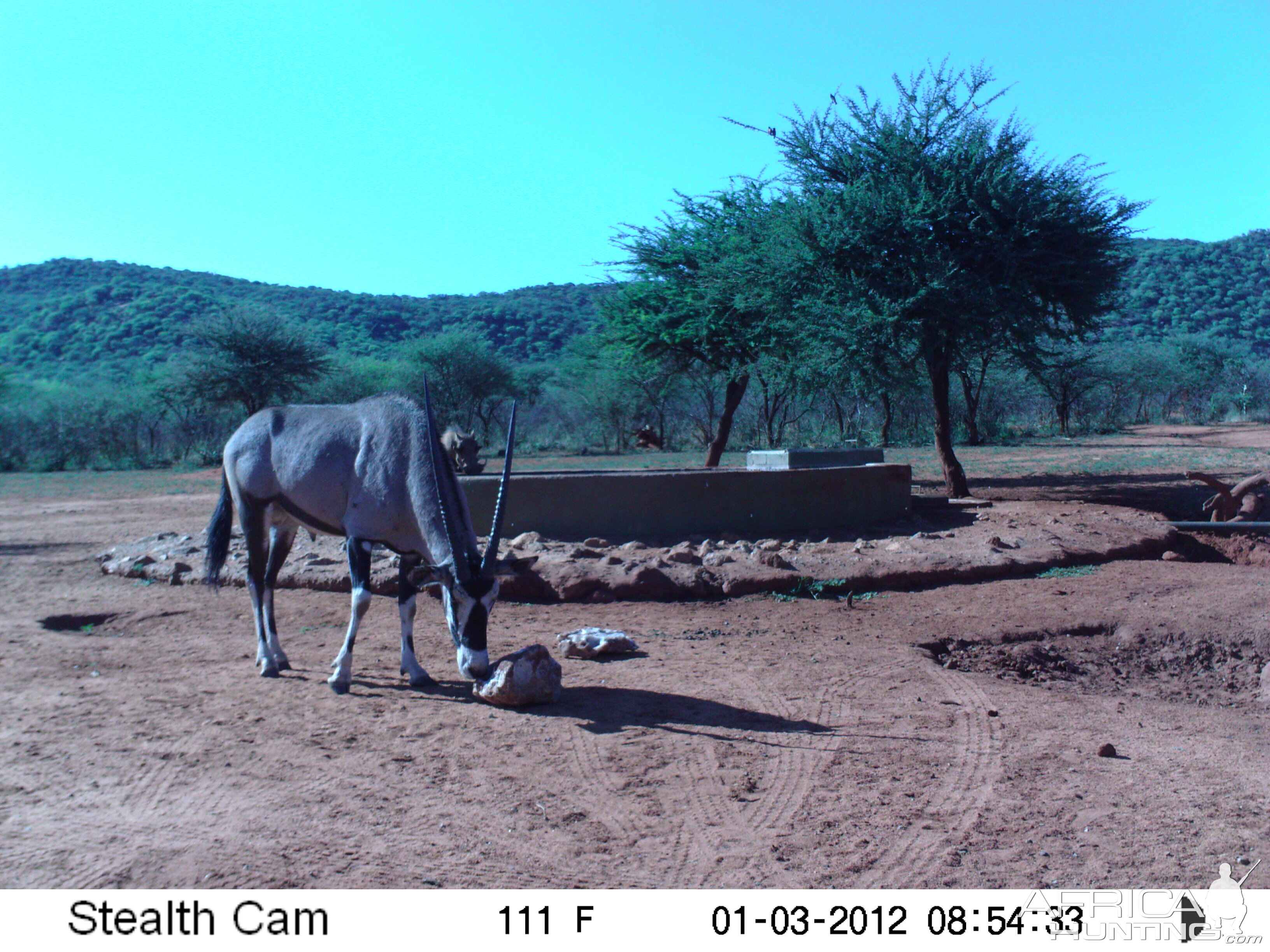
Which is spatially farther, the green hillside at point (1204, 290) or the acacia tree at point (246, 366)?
the green hillside at point (1204, 290)

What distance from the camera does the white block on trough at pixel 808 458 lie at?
1430cm

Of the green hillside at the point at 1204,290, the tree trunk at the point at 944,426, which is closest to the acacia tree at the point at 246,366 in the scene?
the tree trunk at the point at 944,426

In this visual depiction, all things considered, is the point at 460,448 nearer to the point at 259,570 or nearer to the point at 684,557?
the point at 259,570

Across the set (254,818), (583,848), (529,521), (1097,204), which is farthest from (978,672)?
(1097,204)

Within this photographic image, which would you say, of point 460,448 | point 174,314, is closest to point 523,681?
point 460,448

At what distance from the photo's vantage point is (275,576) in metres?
6.35

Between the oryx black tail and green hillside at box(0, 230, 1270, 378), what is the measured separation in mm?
49913

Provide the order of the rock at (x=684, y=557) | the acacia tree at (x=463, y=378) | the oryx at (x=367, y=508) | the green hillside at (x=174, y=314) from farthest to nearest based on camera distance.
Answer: the green hillside at (x=174, y=314) → the acacia tree at (x=463, y=378) → the rock at (x=684, y=557) → the oryx at (x=367, y=508)

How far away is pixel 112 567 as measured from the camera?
33.1 feet

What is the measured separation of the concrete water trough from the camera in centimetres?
1051

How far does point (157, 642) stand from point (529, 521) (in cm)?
433

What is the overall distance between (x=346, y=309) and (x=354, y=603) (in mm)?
67395

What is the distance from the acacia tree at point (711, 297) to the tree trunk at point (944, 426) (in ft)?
8.27

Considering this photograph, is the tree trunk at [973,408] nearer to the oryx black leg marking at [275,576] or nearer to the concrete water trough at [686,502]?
the concrete water trough at [686,502]
